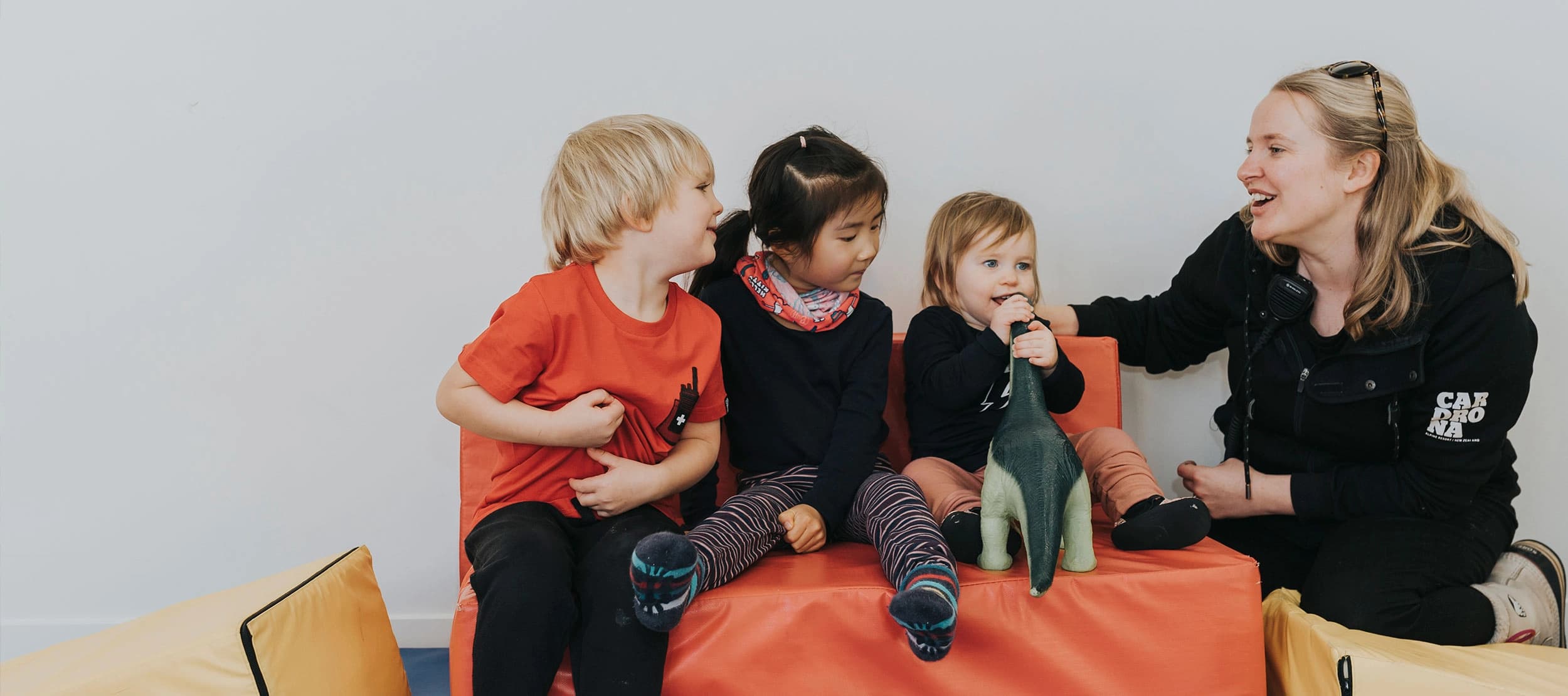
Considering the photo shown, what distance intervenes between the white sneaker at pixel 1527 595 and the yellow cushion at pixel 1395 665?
0.05 m

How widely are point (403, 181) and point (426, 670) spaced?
113 cm

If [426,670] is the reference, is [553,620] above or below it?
above

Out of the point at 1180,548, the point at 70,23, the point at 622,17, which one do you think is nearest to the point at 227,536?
the point at 70,23

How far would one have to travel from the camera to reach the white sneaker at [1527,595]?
5.39 ft

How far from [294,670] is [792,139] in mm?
1230

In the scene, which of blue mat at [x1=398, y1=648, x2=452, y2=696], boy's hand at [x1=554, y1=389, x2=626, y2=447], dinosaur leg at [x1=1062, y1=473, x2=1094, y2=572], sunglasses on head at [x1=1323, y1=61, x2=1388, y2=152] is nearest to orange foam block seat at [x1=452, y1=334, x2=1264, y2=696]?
dinosaur leg at [x1=1062, y1=473, x2=1094, y2=572]

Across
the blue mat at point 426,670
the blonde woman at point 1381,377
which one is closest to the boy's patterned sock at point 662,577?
the blue mat at point 426,670

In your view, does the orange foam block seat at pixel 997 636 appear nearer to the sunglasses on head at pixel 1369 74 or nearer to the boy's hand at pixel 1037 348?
the boy's hand at pixel 1037 348

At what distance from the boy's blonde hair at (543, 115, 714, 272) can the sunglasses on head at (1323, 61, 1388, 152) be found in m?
1.16

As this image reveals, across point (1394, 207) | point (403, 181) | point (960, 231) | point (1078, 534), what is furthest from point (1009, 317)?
point (403, 181)

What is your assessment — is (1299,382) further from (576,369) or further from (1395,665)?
(576,369)

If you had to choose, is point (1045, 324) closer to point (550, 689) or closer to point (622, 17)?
point (550, 689)

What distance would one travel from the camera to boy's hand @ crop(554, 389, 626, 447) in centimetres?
156

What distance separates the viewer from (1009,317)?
1.74 m
